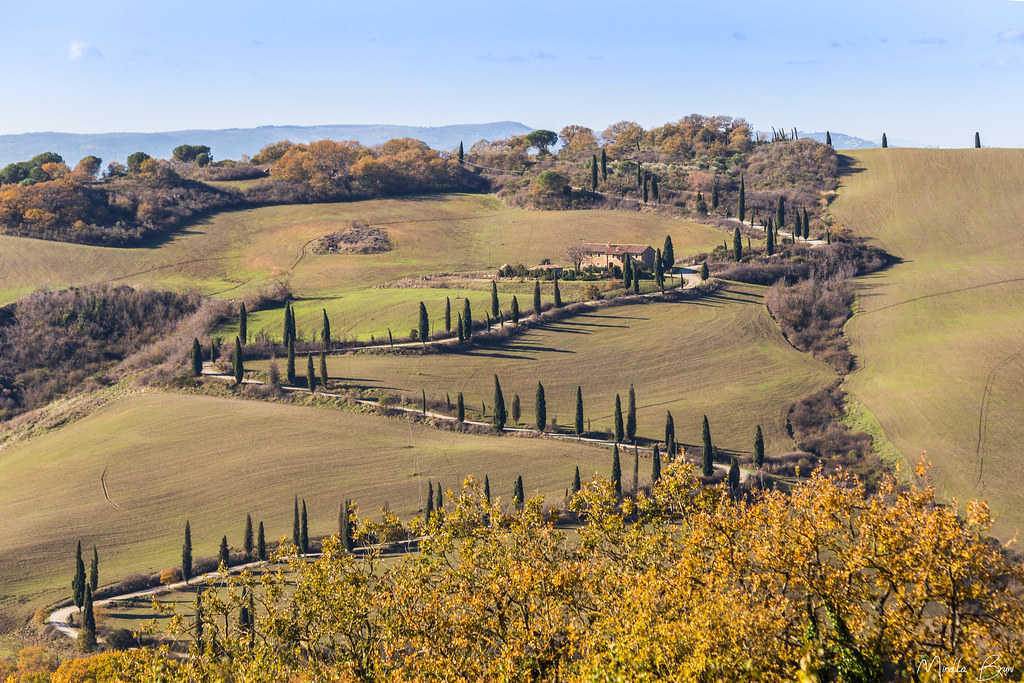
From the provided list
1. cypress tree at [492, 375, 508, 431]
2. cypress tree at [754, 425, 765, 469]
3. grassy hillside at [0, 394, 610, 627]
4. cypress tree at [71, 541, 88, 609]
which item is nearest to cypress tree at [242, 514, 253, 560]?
grassy hillside at [0, 394, 610, 627]

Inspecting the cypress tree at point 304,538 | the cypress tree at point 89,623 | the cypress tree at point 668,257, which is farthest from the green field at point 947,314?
the cypress tree at point 89,623

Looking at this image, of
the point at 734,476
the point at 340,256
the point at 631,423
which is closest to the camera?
the point at 734,476

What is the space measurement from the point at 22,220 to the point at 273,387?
8702cm

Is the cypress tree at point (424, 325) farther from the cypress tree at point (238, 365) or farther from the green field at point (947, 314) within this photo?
the green field at point (947, 314)

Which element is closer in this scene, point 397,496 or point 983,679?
point 983,679

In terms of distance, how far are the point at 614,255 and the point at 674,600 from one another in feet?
370

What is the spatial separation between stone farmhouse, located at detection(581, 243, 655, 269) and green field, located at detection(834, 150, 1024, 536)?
1336 inches

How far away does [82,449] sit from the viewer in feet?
278

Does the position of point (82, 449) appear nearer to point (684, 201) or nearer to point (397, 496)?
point (397, 496)

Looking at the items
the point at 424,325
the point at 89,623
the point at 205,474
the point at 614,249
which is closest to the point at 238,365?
the point at 205,474

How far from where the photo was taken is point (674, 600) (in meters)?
22.8

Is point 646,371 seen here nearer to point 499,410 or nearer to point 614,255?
point 499,410

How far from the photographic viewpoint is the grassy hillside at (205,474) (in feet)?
223

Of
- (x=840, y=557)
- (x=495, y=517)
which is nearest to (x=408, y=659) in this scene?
(x=495, y=517)
